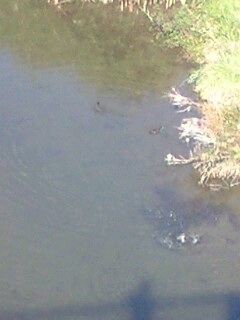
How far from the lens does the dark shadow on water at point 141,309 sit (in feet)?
25.5

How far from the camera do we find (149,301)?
8.01 m

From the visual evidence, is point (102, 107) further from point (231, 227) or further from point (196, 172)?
point (231, 227)

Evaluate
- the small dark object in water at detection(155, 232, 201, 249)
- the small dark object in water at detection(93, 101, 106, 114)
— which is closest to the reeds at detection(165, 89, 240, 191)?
the small dark object in water at detection(155, 232, 201, 249)

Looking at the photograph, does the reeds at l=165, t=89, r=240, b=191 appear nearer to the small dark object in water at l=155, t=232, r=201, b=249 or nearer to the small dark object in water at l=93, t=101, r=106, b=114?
the small dark object in water at l=155, t=232, r=201, b=249

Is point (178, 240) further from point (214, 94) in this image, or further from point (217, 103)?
point (214, 94)

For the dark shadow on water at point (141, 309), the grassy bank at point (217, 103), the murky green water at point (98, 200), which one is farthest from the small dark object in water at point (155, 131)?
the dark shadow on water at point (141, 309)

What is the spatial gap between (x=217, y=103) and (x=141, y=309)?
381 cm

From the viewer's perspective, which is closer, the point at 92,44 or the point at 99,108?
the point at 99,108

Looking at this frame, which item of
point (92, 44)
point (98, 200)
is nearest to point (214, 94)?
point (98, 200)

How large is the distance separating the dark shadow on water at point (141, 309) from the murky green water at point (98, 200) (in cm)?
1

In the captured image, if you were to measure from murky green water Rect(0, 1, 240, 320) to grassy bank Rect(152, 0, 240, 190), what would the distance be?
0.84ft

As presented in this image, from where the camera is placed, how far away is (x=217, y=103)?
1053cm

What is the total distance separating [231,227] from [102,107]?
3.52 meters

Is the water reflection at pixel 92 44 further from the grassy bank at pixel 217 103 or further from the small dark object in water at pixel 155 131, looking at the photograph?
the small dark object in water at pixel 155 131
